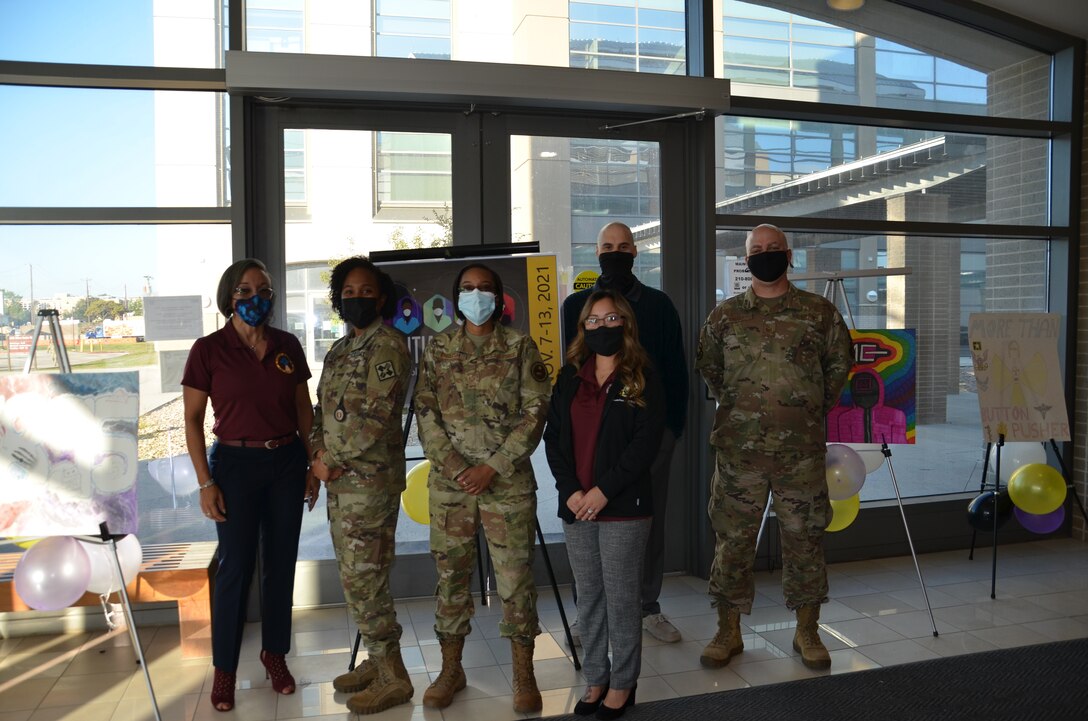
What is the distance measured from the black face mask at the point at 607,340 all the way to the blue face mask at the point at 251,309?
123 centimetres

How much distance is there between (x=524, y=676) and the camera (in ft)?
10.2

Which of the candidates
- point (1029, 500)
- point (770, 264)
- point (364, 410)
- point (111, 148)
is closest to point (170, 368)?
point (111, 148)

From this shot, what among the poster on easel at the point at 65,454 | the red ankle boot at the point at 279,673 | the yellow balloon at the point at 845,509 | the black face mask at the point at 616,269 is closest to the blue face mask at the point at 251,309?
the poster on easel at the point at 65,454

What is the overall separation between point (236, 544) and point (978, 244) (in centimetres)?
474

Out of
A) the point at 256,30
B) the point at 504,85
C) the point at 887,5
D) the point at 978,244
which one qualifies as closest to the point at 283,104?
the point at 256,30

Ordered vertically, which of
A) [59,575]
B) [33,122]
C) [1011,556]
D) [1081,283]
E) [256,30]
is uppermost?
[256,30]

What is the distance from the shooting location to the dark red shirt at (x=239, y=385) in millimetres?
3037

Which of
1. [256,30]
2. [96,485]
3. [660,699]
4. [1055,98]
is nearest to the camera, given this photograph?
[96,485]

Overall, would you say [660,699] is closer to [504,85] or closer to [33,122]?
[504,85]

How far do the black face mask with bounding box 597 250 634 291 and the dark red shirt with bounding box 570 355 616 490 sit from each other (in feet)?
2.46

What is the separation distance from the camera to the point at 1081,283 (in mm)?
5344

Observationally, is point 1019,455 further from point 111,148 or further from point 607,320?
point 111,148

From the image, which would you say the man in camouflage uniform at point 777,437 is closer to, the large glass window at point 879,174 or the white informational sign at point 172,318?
the large glass window at point 879,174

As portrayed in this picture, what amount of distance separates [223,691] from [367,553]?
762 mm
